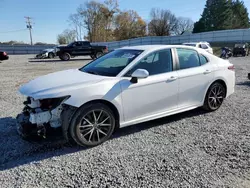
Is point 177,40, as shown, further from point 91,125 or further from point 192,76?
point 91,125

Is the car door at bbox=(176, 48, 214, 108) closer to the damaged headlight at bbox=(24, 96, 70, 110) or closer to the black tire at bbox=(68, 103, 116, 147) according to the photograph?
the black tire at bbox=(68, 103, 116, 147)

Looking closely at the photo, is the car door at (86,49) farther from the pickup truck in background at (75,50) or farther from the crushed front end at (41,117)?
the crushed front end at (41,117)

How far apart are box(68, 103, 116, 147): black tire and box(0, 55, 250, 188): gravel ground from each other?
0.47ft

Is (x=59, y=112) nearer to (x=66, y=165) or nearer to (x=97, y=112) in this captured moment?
(x=97, y=112)

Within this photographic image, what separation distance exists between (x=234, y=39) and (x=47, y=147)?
39.4 meters

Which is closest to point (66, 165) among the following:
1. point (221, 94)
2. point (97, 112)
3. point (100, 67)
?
point (97, 112)

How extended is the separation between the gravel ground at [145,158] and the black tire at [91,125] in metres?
0.14

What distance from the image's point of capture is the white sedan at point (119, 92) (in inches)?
129

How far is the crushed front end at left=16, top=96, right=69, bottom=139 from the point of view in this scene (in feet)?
10.6

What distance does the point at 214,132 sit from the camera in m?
3.96

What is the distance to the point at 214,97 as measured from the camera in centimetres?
496

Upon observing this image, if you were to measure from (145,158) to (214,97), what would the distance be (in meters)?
2.67

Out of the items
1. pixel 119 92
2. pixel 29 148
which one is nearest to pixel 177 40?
pixel 119 92

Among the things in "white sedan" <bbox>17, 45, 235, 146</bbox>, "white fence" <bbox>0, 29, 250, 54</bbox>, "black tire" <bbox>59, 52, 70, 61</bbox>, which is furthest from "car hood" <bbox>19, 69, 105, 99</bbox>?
"white fence" <bbox>0, 29, 250, 54</bbox>
